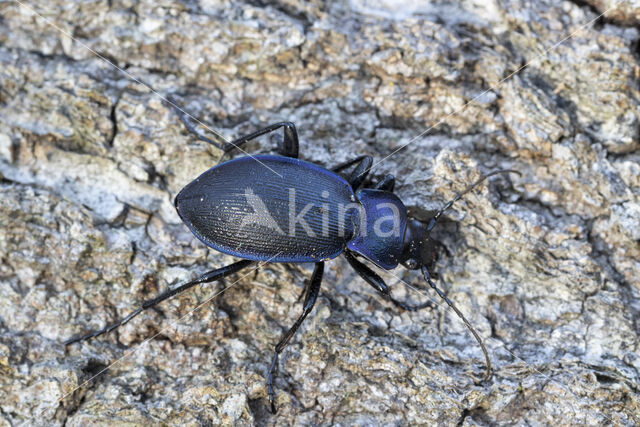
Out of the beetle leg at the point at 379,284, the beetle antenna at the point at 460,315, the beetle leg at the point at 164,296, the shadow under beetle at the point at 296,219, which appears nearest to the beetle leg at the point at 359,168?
the shadow under beetle at the point at 296,219

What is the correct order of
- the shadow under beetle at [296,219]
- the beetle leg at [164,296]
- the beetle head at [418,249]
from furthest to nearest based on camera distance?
1. the beetle head at [418,249]
2. the shadow under beetle at [296,219]
3. the beetle leg at [164,296]

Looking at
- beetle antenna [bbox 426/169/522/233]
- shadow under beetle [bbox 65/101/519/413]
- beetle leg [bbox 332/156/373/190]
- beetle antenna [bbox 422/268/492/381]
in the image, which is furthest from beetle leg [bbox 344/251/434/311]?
beetle leg [bbox 332/156/373/190]

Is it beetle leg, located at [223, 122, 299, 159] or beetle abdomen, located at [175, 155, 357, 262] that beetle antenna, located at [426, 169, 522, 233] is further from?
beetle leg, located at [223, 122, 299, 159]

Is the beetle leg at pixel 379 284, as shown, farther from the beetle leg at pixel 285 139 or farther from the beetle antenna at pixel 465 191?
the beetle leg at pixel 285 139

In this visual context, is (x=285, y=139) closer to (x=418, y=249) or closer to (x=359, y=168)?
(x=359, y=168)

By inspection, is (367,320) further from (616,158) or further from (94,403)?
(616,158)

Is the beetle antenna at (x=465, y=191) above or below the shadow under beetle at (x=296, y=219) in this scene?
above
